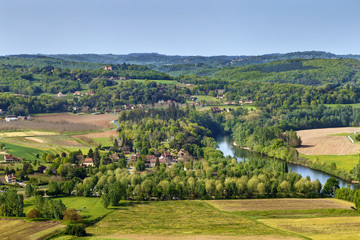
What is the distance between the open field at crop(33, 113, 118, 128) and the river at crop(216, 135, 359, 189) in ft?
85.1

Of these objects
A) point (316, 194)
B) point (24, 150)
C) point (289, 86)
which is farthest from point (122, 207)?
point (289, 86)

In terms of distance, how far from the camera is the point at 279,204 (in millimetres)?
56562

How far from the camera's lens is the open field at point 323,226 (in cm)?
4441

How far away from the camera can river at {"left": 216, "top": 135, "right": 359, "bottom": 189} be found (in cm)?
7456

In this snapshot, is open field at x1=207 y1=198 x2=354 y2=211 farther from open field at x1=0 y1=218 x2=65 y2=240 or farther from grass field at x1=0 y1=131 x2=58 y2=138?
grass field at x1=0 y1=131 x2=58 y2=138

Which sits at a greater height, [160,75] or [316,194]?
[160,75]

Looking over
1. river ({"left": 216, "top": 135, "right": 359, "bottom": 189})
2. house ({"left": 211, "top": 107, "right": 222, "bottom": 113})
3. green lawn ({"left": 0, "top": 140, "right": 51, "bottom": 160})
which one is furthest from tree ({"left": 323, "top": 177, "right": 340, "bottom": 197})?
house ({"left": 211, "top": 107, "right": 222, "bottom": 113})

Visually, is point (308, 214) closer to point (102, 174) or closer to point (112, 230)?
point (112, 230)

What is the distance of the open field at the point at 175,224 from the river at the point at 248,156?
25.3 meters

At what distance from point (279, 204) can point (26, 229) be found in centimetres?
2725

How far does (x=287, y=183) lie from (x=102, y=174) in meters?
23.9

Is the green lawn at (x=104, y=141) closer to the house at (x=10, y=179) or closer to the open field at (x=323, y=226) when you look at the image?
the house at (x=10, y=179)

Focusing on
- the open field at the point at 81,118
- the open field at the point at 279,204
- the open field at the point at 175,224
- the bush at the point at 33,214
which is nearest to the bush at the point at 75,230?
the open field at the point at 175,224

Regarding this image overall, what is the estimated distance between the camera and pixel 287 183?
206 feet
